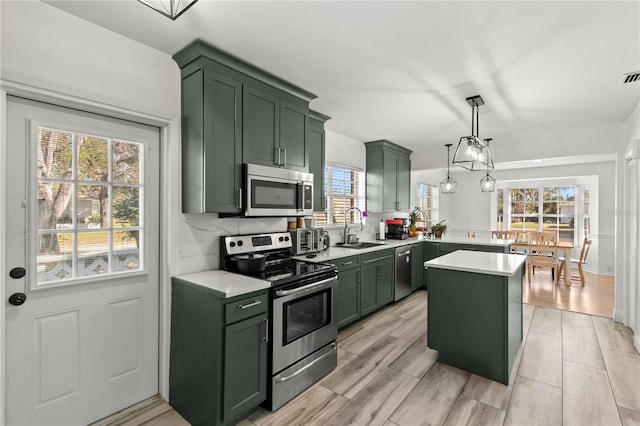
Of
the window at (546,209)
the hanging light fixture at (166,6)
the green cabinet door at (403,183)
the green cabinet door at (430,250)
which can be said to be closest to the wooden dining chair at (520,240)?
the window at (546,209)

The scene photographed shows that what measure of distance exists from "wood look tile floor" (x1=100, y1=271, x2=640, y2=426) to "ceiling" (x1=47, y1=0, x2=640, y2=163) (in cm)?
253

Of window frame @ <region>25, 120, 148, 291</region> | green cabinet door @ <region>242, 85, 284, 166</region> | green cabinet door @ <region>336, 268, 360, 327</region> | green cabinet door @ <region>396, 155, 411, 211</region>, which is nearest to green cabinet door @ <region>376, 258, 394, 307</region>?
green cabinet door @ <region>336, 268, 360, 327</region>

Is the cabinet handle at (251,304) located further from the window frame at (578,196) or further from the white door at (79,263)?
the window frame at (578,196)

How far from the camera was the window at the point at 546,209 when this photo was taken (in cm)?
695

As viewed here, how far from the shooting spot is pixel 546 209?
24.4 feet

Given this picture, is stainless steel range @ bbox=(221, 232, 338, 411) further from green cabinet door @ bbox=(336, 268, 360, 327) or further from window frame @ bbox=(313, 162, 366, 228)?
window frame @ bbox=(313, 162, 366, 228)

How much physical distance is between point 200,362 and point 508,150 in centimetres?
498

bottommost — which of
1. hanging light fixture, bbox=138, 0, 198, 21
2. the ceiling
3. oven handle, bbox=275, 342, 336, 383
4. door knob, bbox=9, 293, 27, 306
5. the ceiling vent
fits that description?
oven handle, bbox=275, 342, 336, 383

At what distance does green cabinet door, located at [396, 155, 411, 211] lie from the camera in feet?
17.6

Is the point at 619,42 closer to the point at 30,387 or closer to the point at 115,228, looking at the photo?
the point at 115,228


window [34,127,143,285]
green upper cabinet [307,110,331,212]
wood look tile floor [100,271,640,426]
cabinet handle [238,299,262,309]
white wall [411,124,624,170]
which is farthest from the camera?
white wall [411,124,624,170]

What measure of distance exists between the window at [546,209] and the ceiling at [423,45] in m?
4.41

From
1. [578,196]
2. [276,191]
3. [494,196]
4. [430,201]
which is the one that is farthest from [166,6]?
[578,196]

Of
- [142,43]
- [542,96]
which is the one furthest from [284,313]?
[542,96]
